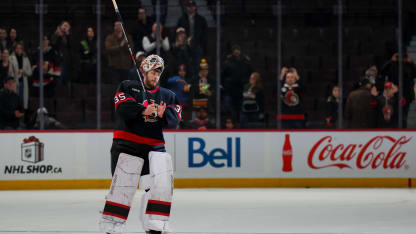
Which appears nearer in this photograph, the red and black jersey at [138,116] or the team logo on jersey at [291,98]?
the red and black jersey at [138,116]

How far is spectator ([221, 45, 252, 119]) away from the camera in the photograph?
12.3 m

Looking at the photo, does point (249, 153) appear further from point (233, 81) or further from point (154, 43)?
point (154, 43)

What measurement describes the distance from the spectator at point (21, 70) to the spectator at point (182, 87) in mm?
2066

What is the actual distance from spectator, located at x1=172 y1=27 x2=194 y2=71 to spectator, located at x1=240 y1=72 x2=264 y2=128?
0.90 meters

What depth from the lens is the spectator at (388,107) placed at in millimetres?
11977

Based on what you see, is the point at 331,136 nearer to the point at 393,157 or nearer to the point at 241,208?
the point at 393,157

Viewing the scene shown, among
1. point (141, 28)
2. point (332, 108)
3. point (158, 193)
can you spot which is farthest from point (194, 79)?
point (158, 193)

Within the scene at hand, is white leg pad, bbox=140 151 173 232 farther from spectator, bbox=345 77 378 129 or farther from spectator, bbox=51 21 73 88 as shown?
spectator, bbox=51 21 73 88

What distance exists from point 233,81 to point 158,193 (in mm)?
6502

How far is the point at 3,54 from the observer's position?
12086mm

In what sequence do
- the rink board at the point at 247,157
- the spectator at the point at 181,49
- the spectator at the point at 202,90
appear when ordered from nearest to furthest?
1. the rink board at the point at 247,157
2. the spectator at the point at 202,90
3. the spectator at the point at 181,49

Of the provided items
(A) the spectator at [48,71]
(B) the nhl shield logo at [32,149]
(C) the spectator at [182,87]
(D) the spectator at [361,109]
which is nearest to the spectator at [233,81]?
(C) the spectator at [182,87]

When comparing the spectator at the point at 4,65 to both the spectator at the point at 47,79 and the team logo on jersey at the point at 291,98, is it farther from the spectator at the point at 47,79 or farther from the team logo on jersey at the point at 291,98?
the team logo on jersey at the point at 291,98

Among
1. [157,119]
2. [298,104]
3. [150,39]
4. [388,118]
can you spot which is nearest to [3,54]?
[150,39]
